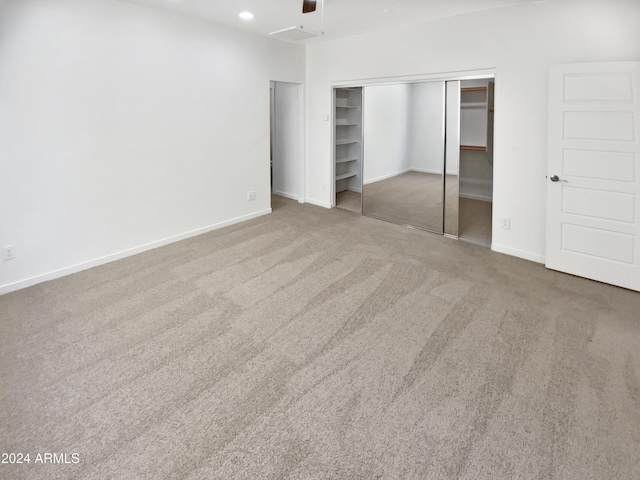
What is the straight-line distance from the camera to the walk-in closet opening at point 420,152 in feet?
15.1

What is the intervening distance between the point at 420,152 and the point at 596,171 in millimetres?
2281

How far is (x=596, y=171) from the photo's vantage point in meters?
3.56

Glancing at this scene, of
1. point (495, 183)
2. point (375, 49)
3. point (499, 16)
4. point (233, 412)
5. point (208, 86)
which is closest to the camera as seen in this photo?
point (233, 412)

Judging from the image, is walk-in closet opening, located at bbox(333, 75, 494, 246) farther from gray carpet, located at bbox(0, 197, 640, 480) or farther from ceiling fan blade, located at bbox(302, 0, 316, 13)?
ceiling fan blade, located at bbox(302, 0, 316, 13)

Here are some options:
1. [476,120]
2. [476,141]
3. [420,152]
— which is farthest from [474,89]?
[420,152]

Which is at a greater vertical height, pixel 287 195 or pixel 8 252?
pixel 287 195

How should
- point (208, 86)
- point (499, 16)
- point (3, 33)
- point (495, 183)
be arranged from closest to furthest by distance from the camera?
point (3, 33) → point (499, 16) → point (495, 183) → point (208, 86)

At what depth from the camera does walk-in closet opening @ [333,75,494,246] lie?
4617mm

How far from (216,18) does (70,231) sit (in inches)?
113

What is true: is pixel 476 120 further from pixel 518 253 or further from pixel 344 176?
pixel 344 176

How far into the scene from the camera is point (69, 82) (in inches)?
146

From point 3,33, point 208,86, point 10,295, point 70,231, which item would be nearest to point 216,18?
point 208,86

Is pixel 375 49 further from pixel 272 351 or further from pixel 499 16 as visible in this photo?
pixel 272 351

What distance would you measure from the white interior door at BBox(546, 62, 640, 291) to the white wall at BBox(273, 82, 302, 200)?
12.6ft
